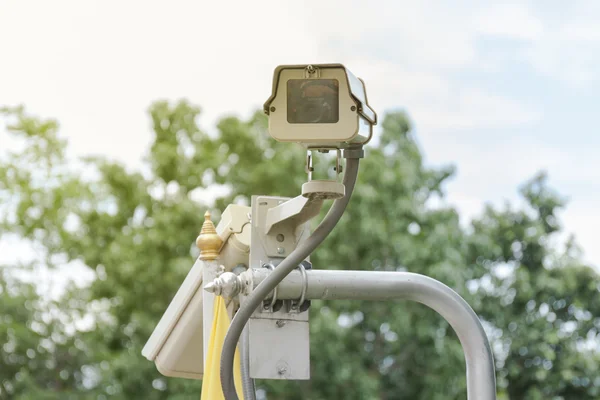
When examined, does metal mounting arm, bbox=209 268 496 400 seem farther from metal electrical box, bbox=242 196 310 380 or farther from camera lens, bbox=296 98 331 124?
camera lens, bbox=296 98 331 124

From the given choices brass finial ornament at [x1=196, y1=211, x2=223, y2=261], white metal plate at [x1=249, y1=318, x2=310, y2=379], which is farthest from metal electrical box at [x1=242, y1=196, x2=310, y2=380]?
brass finial ornament at [x1=196, y1=211, x2=223, y2=261]

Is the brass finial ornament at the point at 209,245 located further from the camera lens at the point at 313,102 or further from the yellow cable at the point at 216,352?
the camera lens at the point at 313,102

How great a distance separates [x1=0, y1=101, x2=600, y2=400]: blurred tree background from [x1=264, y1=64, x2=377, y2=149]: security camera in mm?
11304

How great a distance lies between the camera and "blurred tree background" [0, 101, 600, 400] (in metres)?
13.6

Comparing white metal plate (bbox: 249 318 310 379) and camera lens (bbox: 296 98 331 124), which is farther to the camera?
white metal plate (bbox: 249 318 310 379)

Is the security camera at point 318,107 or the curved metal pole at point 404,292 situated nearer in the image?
the security camera at point 318,107

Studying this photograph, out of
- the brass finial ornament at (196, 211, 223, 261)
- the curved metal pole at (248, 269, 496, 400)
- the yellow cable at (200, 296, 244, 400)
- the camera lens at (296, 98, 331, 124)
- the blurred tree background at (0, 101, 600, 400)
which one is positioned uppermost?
the camera lens at (296, 98, 331, 124)

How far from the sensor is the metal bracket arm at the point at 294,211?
1.94m

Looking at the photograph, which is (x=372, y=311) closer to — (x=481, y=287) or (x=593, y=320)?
(x=481, y=287)

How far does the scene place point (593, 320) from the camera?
55.6 ft

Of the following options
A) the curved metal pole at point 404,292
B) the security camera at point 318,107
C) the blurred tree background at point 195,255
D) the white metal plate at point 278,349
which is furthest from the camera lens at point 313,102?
the blurred tree background at point 195,255

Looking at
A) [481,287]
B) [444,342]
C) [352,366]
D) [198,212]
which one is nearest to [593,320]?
[481,287]

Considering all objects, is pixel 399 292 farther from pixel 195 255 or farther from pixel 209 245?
pixel 195 255

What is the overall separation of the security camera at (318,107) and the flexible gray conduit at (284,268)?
70 millimetres
